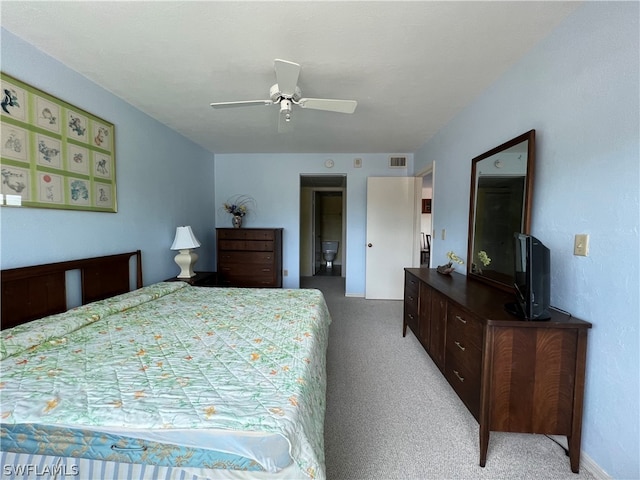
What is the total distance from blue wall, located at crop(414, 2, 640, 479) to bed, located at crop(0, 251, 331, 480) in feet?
4.37

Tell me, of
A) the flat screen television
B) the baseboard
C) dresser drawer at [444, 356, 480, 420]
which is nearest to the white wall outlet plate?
the flat screen television

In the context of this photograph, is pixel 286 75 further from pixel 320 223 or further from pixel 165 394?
pixel 320 223

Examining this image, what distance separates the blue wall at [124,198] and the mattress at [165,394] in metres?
0.62

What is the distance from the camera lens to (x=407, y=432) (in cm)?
160

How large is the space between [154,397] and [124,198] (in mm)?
2211

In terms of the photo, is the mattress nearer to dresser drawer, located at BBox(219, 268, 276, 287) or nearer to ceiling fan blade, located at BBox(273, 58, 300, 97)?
ceiling fan blade, located at BBox(273, 58, 300, 97)

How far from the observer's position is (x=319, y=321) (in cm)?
190

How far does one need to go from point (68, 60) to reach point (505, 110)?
3.18 meters

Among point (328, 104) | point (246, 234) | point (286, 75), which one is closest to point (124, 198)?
point (246, 234)

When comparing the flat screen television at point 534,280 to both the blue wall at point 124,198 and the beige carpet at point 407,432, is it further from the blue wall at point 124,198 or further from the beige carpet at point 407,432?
the blue wall at point 124,198

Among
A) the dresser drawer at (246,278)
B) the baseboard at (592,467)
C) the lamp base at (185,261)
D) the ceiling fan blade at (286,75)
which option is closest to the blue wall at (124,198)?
the lamp base at (185,261)

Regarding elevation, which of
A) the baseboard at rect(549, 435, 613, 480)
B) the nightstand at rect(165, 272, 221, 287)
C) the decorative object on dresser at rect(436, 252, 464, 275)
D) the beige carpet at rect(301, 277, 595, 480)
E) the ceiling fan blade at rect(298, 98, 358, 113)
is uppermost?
the ceiling fan blade at rect(298, 98, 358, 113)

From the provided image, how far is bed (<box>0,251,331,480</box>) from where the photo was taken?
Result: 87 centimetres

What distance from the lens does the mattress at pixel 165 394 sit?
870 millimetres
